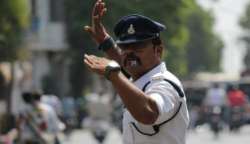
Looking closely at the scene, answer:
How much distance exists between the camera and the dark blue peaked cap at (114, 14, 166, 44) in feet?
19.8

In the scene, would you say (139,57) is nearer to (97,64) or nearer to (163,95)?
(163,95)

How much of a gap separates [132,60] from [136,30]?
18 centimetres

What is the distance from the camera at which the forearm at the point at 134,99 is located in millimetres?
5426

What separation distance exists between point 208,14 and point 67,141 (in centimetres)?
9544

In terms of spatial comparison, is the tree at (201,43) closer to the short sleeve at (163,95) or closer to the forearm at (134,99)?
the short sleeve at (163,95)

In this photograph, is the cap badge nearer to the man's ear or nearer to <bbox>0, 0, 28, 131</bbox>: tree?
the man's ear

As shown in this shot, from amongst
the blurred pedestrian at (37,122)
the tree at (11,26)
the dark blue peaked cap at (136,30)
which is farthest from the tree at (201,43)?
the dark blue peaked cap at (136,30)

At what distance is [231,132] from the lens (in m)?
36.7

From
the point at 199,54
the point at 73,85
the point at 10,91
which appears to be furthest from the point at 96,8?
the point at 199,54

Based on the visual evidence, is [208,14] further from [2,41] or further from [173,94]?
[173,94]

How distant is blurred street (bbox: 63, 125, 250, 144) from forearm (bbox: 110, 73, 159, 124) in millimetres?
22924

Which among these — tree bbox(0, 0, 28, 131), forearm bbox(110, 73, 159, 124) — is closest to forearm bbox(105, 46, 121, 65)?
forearm bbox(110, 73, 159, 124)

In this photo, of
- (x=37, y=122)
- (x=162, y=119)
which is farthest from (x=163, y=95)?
(x=37, y=122)

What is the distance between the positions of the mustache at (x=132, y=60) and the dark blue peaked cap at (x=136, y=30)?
0.26 feet
